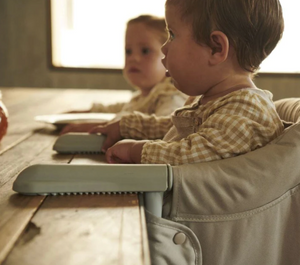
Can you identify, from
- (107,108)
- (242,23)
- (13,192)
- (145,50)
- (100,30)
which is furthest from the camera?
(100,30)

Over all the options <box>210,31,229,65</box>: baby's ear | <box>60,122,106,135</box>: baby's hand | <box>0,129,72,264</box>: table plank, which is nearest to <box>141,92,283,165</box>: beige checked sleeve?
<box>210,31,229,65</box>: baby's ear

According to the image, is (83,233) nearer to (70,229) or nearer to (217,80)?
(70,229)

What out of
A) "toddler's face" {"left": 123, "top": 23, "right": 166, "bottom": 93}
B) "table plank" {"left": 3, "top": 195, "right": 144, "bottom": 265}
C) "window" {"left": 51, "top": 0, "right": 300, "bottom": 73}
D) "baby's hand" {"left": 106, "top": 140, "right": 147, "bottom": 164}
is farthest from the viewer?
"window" {"left": 51, "top": 0, "right": 300, "bottom": 73}

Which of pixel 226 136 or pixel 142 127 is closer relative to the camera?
pixel 226 136

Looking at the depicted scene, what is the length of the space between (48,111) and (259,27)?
1.12 meters

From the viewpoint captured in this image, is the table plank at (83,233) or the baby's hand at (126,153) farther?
the baby's hand at (126,153)

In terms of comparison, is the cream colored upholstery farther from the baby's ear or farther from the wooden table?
the baby's ear

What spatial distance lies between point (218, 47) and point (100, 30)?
4.11m

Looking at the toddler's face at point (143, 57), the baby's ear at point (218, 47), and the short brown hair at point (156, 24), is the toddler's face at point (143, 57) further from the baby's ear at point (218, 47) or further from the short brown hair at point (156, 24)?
the baby's ear at point (218, 47)

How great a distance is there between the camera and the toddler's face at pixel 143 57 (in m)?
1.73

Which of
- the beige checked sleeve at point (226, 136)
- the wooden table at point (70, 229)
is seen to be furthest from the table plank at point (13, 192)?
the beige checked sleeve at point (226, 136)

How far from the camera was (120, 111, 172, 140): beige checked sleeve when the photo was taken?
1203 millimetres

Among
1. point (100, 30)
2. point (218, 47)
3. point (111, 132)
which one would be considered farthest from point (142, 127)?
point (100, 30)

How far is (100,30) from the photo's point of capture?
4906 mm
